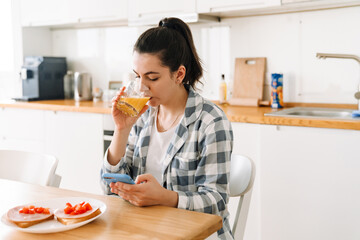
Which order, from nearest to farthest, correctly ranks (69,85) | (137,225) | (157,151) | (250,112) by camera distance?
1. (137,225)
2. (157,151)
3. (250,112)
4. (69,85)

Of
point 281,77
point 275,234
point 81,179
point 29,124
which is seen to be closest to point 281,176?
point 275,234

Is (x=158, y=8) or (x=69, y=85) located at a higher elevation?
(x=158, y=8)

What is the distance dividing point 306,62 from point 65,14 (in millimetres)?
1883

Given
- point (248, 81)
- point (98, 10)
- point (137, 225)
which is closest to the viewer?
point (137, 225)

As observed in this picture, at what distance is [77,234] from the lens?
1.01m

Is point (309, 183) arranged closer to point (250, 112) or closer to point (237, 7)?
point (250, 112)

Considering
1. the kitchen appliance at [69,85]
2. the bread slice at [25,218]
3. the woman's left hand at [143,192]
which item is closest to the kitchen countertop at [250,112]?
the kitchen appliance at [69,85]

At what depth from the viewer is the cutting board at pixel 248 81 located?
2.90 metres

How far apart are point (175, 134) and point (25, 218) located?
571 mm

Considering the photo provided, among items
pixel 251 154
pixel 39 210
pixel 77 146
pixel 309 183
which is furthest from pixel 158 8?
pixel 39 210

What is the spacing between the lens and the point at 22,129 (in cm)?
344

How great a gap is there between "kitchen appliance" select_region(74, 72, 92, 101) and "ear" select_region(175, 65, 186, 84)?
220 centimetres

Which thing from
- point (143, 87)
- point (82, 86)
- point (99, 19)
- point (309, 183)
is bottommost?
point (309, 183)

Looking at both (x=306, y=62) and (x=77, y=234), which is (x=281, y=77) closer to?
(x=306, y=62)
